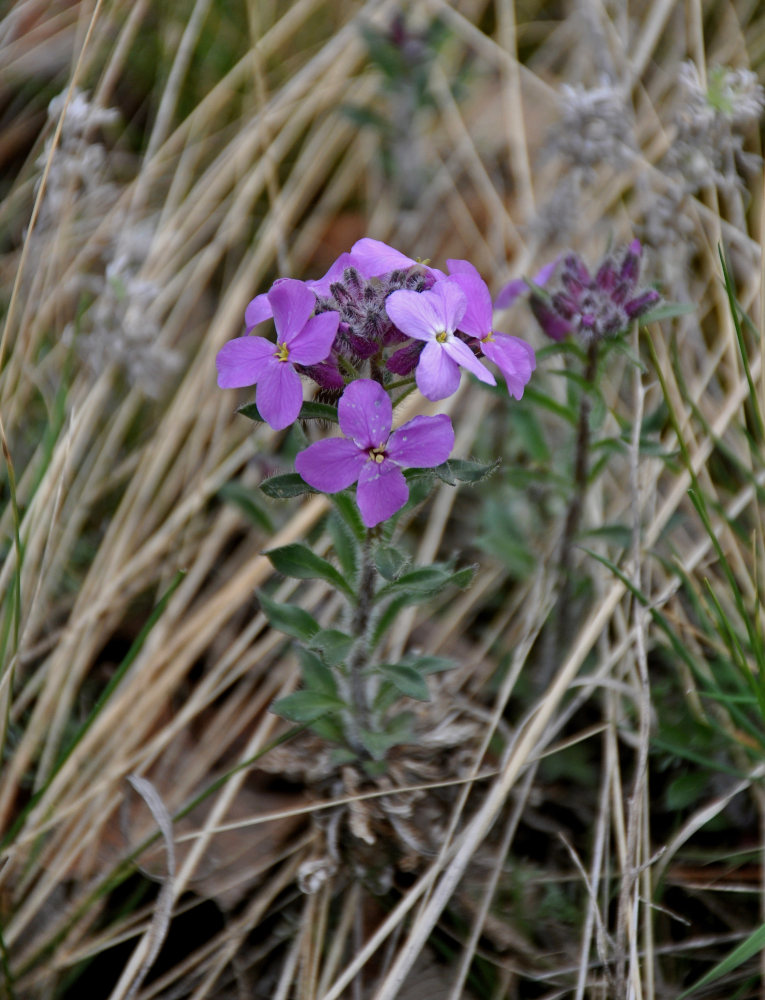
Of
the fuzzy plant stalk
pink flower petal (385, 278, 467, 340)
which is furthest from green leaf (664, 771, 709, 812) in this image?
pink flower petal (385, 278, 467, 340)

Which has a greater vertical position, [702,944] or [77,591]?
[77,591]

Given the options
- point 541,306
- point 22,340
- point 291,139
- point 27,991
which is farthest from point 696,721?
point 291,139

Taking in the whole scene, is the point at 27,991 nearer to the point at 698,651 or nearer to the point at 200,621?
the point at 200,621

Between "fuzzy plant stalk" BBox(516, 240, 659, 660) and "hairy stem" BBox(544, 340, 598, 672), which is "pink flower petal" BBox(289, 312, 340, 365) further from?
"hairy stem" BBox(544, 340, 598, 672)

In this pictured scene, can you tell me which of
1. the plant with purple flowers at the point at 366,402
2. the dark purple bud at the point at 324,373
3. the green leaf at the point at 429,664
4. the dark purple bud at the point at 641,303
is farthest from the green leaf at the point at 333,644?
the dark purple bud at the point at 641,303

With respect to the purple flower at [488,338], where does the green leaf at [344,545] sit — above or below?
below

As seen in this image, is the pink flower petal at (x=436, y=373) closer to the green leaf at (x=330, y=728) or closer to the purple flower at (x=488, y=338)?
the purple flower at (x=488, y=338)
